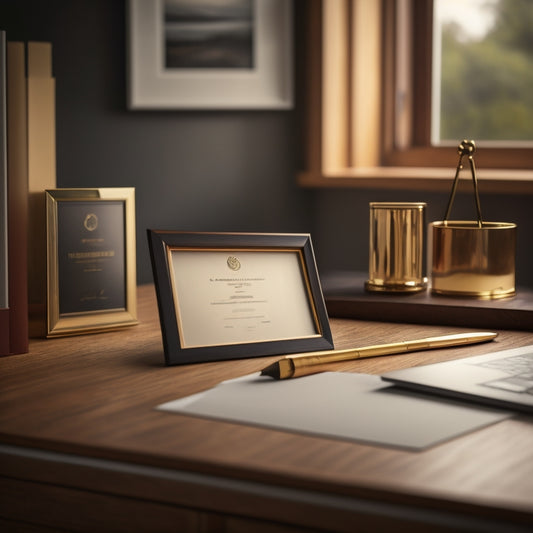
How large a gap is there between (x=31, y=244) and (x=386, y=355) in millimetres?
508

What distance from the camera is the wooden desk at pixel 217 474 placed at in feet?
2.20

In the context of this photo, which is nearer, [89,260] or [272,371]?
[272,371]

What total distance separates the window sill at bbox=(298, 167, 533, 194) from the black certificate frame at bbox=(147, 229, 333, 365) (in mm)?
792

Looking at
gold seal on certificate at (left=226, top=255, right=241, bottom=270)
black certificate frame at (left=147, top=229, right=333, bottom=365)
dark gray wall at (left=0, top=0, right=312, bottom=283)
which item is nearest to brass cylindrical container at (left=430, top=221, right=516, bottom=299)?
black certificate frame at (left=147, top=229, right=333, bottom=365)

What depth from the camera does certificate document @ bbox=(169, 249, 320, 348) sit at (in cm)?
112

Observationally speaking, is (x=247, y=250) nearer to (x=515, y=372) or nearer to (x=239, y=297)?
(x=239, y=297)

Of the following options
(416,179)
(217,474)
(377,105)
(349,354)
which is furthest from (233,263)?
(377,105)

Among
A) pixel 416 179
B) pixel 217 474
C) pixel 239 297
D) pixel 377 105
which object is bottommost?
pixel 217 474

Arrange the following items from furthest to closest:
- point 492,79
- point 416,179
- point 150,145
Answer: point 492,79
point 416,179
point 150,145

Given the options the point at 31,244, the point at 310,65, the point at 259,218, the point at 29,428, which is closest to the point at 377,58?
the point at 310,65

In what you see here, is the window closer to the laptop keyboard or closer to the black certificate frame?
the black certificate frame

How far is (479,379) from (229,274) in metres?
0.37

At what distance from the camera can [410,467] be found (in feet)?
2.35

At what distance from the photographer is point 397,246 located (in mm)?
1468
